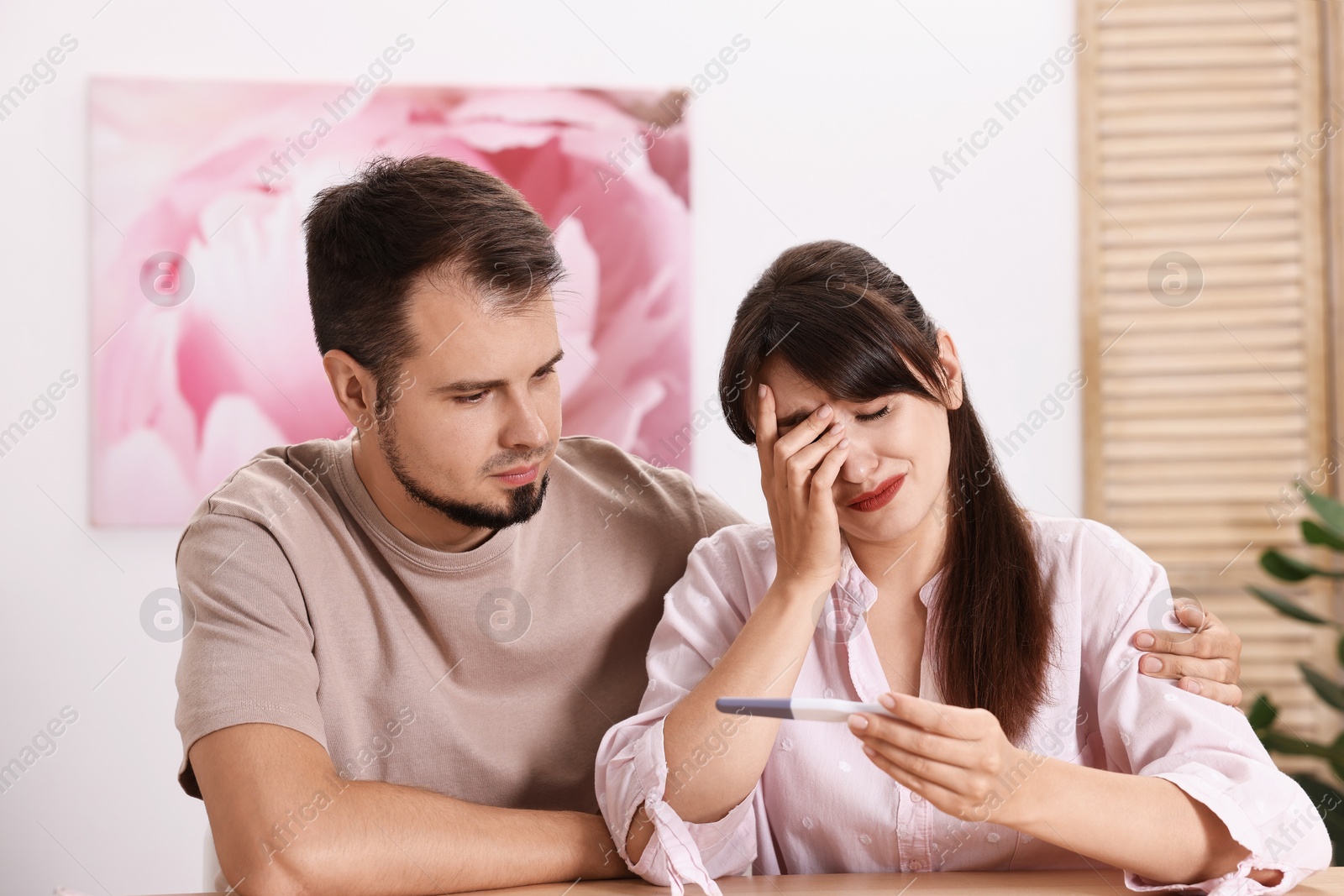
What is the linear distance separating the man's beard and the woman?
239 millimetres

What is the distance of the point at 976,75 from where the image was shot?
255cm

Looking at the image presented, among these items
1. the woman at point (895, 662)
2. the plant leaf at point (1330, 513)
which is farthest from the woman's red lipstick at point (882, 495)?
the plant leaf at point (1330, 513)

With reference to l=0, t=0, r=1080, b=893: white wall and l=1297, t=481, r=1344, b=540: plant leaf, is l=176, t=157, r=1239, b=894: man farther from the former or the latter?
l=1297, t=481, r=1344, b=540: plant leaf

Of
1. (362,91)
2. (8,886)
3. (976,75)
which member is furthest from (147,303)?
(976,75)

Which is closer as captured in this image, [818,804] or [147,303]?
[818,804]

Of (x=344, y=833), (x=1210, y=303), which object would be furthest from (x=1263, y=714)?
(x=344, y=833)

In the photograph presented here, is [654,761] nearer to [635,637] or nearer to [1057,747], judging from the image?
[635,637]

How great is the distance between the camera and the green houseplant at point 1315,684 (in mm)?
2199

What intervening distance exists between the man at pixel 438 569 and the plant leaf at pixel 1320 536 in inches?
44.0

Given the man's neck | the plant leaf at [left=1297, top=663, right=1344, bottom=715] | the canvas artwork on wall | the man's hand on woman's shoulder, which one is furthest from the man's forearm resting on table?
the plant leaf at [left=1297, top=663, right=1344, bottom=715]

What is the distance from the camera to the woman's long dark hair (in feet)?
4.26

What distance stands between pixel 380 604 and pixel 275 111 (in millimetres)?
1425

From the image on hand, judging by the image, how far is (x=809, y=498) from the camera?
1.30 meters

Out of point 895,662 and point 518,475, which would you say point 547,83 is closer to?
point 518,475
